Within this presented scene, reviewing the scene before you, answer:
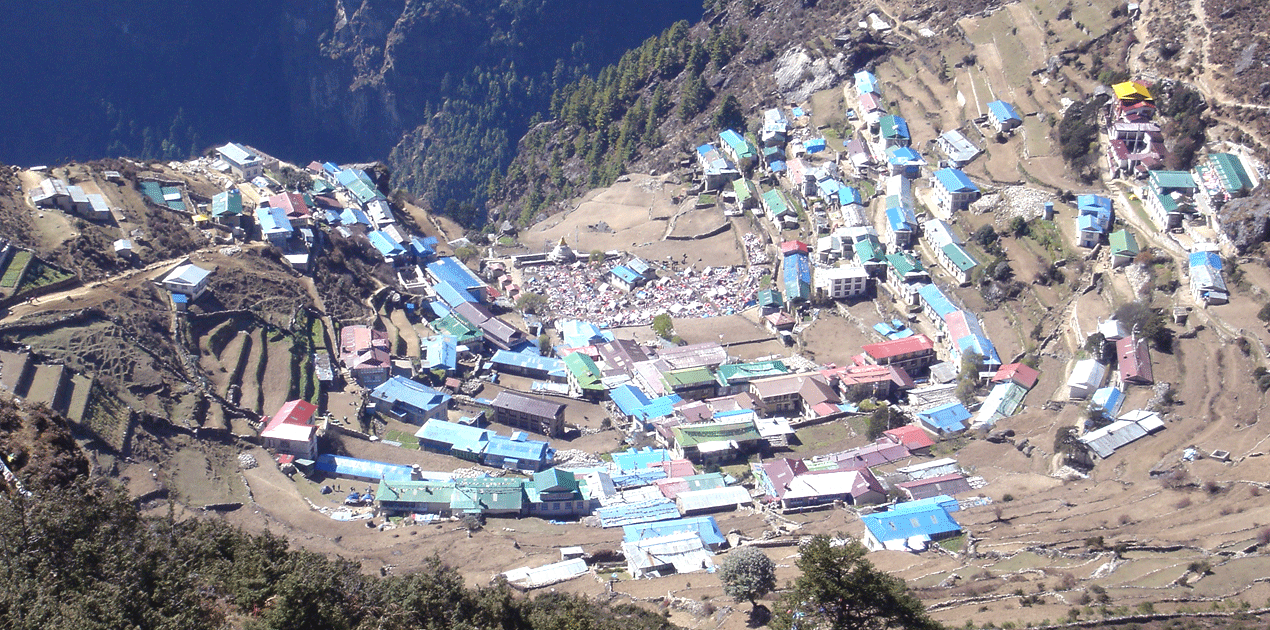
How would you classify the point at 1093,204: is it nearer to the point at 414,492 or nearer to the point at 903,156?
the point at 903,156

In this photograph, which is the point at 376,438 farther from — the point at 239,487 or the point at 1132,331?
the point at 1132,331

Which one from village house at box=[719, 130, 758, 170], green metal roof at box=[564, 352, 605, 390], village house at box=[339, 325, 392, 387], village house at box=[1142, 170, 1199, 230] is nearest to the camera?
village house at box=[339, 325, 392, 387]

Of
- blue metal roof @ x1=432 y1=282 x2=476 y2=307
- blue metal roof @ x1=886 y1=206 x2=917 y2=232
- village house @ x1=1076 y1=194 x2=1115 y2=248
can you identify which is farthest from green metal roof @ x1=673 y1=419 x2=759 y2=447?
village house @ x1=1076 y1=194 x2=1115 y2=248

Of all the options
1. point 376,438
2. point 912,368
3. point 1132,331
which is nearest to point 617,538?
point 376,438

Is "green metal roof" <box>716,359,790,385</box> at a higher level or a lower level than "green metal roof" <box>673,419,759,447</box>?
higher

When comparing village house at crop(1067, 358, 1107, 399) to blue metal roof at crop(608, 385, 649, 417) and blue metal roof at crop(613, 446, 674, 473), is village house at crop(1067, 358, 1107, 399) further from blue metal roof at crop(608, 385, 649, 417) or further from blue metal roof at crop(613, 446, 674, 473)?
blue metal roof at crop(608, 385, 649, 417)
